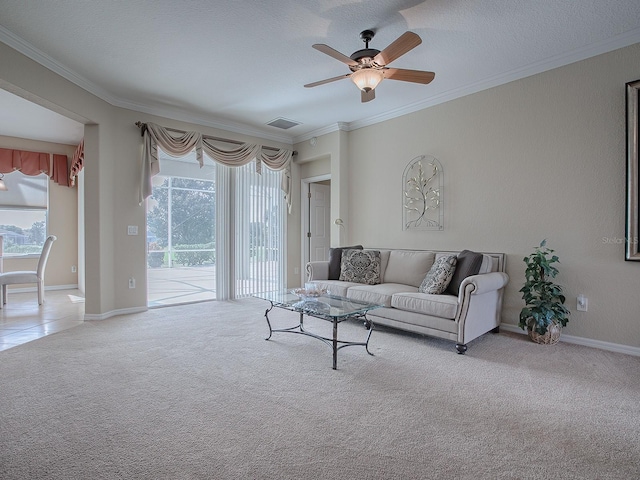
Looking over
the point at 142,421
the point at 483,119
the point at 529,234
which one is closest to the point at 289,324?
the point at 142,421

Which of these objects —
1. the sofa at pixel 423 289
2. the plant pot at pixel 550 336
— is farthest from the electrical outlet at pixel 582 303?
the sofa at pixel 423 289

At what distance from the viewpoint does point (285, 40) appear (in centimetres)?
309

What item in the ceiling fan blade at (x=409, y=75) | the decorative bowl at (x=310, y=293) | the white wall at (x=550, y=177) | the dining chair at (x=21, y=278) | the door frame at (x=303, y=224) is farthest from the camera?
the door frame at (x=303, y=224)

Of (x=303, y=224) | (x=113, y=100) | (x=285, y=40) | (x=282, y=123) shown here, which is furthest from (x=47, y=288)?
(x=285, y=40)

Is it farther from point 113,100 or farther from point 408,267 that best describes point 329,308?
point 113,100

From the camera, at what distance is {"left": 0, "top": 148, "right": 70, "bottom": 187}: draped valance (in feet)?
19.6

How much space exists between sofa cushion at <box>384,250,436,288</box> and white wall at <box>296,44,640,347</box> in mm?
361

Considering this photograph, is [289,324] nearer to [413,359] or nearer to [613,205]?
[413,359]

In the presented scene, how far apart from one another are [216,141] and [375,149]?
2.45 metres

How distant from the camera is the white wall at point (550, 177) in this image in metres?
3.09

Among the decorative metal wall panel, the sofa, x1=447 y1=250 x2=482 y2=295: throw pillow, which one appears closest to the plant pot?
the sofa

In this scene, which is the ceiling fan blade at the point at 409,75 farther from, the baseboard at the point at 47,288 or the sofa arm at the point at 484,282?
the baseboard at the point at 47,288

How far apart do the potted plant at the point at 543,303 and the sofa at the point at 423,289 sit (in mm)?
268

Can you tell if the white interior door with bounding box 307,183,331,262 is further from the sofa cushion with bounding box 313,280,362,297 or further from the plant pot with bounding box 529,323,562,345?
the plant pot with bounding box 529,323,562,345
